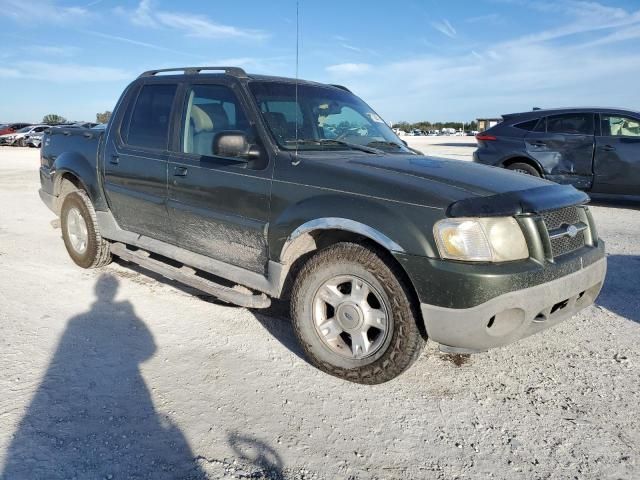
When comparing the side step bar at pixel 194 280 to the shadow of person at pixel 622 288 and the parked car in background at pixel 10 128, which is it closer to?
the shadow of person at pixel 622 288

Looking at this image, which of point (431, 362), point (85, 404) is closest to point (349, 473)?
point (431, 362)

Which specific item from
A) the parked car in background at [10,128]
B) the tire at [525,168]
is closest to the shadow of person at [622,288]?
the tire at [525,168]

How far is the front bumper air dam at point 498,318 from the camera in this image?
2715 mm

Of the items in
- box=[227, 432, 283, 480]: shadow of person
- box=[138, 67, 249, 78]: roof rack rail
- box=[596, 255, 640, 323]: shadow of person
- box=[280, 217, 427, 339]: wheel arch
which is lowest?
box=[227, 432, 283, 480]: shadow of person

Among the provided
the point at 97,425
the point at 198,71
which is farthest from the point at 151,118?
the point at 97,425

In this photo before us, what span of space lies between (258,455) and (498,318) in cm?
144

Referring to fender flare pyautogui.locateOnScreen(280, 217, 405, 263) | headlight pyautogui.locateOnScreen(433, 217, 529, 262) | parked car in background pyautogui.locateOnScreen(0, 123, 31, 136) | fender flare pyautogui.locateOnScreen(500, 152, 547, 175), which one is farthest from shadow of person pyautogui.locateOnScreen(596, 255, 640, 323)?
parked car in background pyautogui.locateOnScreen(0, 123, 31, 136)

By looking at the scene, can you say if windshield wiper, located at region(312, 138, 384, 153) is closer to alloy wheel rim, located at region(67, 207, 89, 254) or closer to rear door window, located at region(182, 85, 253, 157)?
rear door window, located at region(182, 85, 253, 157)

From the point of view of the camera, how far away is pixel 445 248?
108 inches

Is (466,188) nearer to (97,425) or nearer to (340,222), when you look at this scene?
(340,222)

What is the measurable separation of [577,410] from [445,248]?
1221mm

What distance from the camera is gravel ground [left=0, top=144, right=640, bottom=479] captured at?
2.44 metres

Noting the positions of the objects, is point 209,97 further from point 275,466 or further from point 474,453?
point 474,453

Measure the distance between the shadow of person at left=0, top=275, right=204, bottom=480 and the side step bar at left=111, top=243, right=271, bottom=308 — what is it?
0.58 meters
